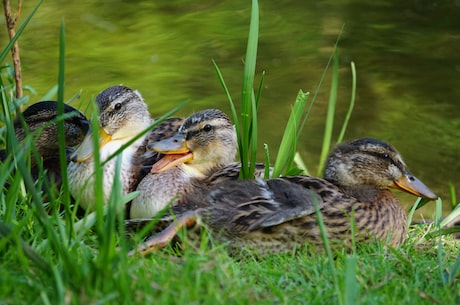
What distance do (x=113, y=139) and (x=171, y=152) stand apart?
0.46 meters

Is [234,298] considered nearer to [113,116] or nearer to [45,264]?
[45,264]

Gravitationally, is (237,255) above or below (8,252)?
below

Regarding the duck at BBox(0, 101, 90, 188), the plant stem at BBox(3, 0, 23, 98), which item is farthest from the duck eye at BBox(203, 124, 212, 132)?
the plant stem at BBox(3, 0, 23, 98)

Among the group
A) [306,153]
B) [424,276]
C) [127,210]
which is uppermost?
[424,276]

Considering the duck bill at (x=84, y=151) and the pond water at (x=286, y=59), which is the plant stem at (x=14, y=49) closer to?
the duck bill at (x=84, y=151)

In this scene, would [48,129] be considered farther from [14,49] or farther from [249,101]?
[249,101]

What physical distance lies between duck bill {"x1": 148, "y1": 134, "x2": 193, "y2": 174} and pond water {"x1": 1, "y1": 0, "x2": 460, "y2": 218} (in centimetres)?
249

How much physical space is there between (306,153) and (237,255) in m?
3.43

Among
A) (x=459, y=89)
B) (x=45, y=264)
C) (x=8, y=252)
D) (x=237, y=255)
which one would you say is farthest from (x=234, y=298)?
(x=459, y=89)

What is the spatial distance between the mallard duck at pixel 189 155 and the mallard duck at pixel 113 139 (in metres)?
0.14

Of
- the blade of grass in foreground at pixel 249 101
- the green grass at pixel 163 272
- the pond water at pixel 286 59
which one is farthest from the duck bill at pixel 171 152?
the pond water at pixel 286 59

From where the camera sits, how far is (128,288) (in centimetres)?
312

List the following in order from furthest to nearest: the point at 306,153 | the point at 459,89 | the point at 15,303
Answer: the point at 459,89, the point at 306,153, the point at 15,303

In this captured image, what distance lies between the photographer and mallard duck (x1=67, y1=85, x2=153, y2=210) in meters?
5.19
